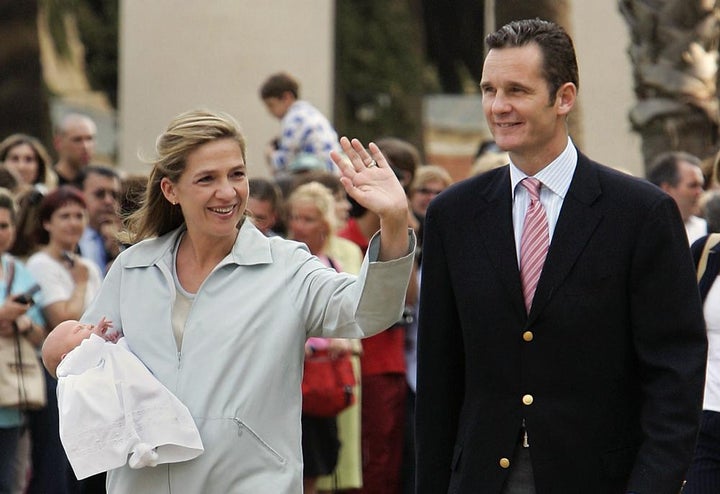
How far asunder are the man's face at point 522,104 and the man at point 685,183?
18.8 ft

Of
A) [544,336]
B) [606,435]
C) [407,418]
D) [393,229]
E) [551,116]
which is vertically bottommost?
[407,418]

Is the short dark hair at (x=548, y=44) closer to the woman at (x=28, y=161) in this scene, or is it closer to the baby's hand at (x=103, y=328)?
the baby's hand at (x=103, y=328)

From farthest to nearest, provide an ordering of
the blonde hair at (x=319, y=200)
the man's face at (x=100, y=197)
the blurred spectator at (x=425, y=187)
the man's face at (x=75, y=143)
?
the man's face at (x=75, y=143) → the man's face at (x=100, y=197) → the blurred spectator at (x=425, y=187) → the blonde hair at (x=319, y=200)

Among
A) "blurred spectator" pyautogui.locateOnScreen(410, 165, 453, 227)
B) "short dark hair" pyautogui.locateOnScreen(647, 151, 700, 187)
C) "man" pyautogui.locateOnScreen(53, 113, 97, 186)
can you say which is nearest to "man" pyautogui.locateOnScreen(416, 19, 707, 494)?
"blurred spectator" pyautogui.locateOnScreen(410, 165, 453, 227)

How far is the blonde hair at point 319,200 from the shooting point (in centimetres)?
918

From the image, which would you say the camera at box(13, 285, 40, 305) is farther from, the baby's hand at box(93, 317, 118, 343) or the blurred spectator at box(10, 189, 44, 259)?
the baby's hand at box(93, 317, 118, 343)

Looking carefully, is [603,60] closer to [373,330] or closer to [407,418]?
[407,418]

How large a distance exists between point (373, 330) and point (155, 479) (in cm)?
84

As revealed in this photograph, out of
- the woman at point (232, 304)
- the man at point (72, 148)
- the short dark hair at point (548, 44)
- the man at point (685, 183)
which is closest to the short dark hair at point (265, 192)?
the man at point (685, 183)

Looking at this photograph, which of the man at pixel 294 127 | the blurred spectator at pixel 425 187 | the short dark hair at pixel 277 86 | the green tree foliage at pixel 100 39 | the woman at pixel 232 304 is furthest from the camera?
the green tree foliage at pixel 100 39

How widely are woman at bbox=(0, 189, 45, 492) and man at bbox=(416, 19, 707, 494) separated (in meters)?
4.10

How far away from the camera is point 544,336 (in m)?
4.77

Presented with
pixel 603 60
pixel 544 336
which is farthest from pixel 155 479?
pixel 603 60

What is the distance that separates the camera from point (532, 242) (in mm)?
4926
